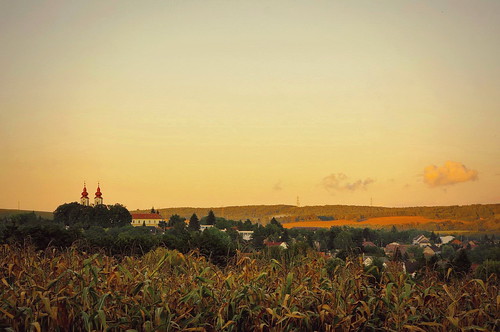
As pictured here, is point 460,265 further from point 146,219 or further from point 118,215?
point 146,219

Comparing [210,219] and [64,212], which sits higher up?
[64,212]

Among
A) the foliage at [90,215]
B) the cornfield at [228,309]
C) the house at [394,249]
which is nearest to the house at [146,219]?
the foliage at [90,215]

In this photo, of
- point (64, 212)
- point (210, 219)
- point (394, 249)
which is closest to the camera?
point (394, 249)

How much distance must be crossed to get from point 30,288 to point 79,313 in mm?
846

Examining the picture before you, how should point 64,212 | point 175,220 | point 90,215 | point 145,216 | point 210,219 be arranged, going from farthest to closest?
point 145,216 → point 175,220 → point 210,219 → point 64,212 → point 90,215

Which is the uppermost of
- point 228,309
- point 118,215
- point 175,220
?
point 228,309

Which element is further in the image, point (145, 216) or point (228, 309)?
point (145, 216)

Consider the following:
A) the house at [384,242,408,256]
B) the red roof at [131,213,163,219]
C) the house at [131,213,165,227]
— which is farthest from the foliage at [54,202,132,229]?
the house at [384,242,408,256]

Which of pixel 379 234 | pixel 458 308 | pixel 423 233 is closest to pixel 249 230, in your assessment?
pixel 379 234

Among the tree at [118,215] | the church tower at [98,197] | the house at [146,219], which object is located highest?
the church tower at [98,197]

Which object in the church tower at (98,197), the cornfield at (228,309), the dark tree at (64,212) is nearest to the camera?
the cornfield at (228,309)

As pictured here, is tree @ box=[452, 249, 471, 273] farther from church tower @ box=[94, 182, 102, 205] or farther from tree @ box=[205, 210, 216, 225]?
church tower @ box=[94, 182, 102, 205]

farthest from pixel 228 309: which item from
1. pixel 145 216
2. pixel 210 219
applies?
pixel 145 216

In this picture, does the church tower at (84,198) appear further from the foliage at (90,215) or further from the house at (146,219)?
the house at (146,219)
